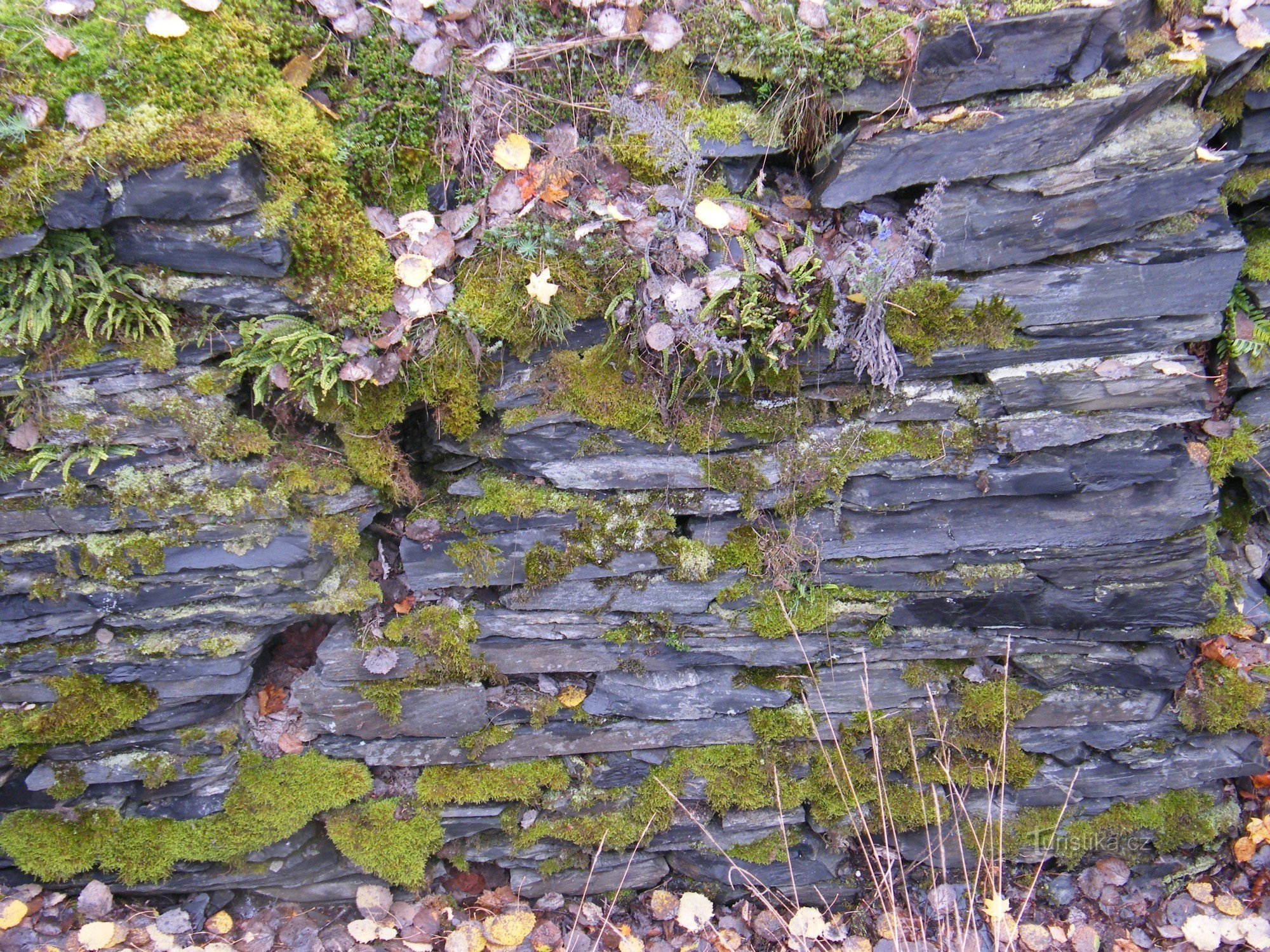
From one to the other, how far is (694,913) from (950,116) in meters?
4.67

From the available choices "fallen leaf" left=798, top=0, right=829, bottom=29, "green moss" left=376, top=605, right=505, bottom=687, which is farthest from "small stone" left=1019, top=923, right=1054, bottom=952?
"fallen leaf" left=798, top=0, right=829, bottom=29

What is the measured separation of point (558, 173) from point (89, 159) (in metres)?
1.97

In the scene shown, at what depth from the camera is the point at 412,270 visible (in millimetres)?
3555

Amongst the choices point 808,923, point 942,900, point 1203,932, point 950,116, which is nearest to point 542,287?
point 950,116

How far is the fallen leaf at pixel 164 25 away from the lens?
310 centimetres

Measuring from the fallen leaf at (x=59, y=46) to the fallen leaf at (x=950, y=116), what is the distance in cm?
377

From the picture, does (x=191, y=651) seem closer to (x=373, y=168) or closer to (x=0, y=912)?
(x=0, y=912)

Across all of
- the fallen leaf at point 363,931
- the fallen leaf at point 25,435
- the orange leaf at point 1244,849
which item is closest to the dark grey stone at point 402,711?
the fallen leaf at point 363,931

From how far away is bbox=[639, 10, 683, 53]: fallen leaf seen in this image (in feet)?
11.7

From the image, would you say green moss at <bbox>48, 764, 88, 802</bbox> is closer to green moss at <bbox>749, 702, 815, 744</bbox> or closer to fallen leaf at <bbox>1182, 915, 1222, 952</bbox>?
green moss at <bbox>749, 702, 815, 744</bbox>

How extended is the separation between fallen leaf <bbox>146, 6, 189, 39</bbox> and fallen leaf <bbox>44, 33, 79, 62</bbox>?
11.8 inches

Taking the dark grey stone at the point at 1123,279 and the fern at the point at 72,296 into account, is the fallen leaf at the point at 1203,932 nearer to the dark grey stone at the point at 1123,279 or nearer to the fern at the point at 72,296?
the dark grey stone at the point at 1123,279

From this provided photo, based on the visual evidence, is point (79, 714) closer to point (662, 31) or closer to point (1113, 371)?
point (662, 31)

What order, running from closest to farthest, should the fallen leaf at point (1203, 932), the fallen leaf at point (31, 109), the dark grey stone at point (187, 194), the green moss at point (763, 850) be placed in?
the fallen leaf at point (31, 109)
the dark grey stone at point (187, 194)
the fallen leaf at point (1203, 932)
the green moss at point (763, 850)
